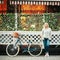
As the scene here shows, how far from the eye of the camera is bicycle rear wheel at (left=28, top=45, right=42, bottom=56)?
22.3 metres

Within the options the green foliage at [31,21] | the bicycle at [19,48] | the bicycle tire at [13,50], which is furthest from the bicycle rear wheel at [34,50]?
the green foliage at [31,21]

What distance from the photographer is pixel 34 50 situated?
2234cm

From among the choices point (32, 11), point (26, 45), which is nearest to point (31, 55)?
point (26, 45)

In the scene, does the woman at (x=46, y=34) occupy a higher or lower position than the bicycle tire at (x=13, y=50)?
higher

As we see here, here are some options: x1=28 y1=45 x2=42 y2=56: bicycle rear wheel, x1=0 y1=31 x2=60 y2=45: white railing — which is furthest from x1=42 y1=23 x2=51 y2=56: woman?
x1=0 y1=31 x2=60 y2=45: white railing

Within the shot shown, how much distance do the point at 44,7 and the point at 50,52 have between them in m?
2.29

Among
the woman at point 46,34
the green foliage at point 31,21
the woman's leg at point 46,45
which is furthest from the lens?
the green foliage at point 31,21

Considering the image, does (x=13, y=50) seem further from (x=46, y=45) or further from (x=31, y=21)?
(x=31, y=21)

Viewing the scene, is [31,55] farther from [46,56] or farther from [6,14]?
[6,14]

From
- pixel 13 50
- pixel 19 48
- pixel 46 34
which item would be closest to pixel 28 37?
pixel 19 48

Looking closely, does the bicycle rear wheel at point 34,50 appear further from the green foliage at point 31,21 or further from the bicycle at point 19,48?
the green foliage at point 31,21

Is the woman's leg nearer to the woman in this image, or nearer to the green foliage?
the woman

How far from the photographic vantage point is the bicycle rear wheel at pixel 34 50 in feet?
73.3

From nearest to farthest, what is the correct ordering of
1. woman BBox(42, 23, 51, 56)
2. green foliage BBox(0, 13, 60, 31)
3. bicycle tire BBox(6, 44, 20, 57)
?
woman BBox(42, 23, 51, 56) < bicycle tire BBox(6, 44, 20, 57) < green foliage BBox(0, 13, 60, 31)
